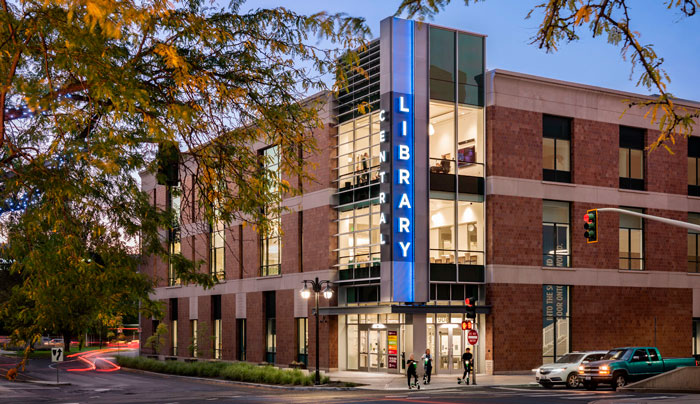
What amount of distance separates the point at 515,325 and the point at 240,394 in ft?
54.1

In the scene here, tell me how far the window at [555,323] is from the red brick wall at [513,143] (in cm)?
646

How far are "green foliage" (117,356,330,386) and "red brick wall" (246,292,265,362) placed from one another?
17.9 ft

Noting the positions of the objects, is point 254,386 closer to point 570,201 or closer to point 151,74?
point 570,201

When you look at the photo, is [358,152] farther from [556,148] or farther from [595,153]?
[595,153]

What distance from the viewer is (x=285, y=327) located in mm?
51250

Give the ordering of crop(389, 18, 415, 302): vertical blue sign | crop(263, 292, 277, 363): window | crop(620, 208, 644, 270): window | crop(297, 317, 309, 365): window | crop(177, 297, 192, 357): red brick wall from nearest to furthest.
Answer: crop(389, 18, 415, 302): vertical blue sign, crop(620, 208, 644, 270): window, crop(297, 317, 309, 365): window, crop(263, 292, 277, 363): window, crop(177, 297, 192, 357): red brick wall

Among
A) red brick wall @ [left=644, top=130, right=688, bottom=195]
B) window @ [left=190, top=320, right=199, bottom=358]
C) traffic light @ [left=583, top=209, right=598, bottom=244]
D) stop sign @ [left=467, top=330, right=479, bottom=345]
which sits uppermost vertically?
red brick wall @ [left=644, top=130, right=688, bottom=195]

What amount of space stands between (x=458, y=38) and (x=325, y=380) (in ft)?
64.3

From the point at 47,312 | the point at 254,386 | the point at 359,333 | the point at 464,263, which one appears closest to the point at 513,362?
the point at 464,263

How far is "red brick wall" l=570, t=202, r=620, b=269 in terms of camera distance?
4562 centimetres

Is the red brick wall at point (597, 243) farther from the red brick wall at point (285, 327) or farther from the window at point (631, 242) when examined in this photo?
the red brick wall at point (285, 327)

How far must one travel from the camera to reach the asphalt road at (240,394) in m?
28.2

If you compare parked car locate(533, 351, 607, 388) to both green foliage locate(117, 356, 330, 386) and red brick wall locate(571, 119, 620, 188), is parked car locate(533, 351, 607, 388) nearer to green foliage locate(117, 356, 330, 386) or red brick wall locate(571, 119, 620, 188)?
green foliage locate(117, 356, 330, 386)

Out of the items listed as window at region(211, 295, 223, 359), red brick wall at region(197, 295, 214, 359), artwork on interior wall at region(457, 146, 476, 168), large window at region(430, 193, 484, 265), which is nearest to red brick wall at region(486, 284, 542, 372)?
large window at region(430, 193, 484, 265)
